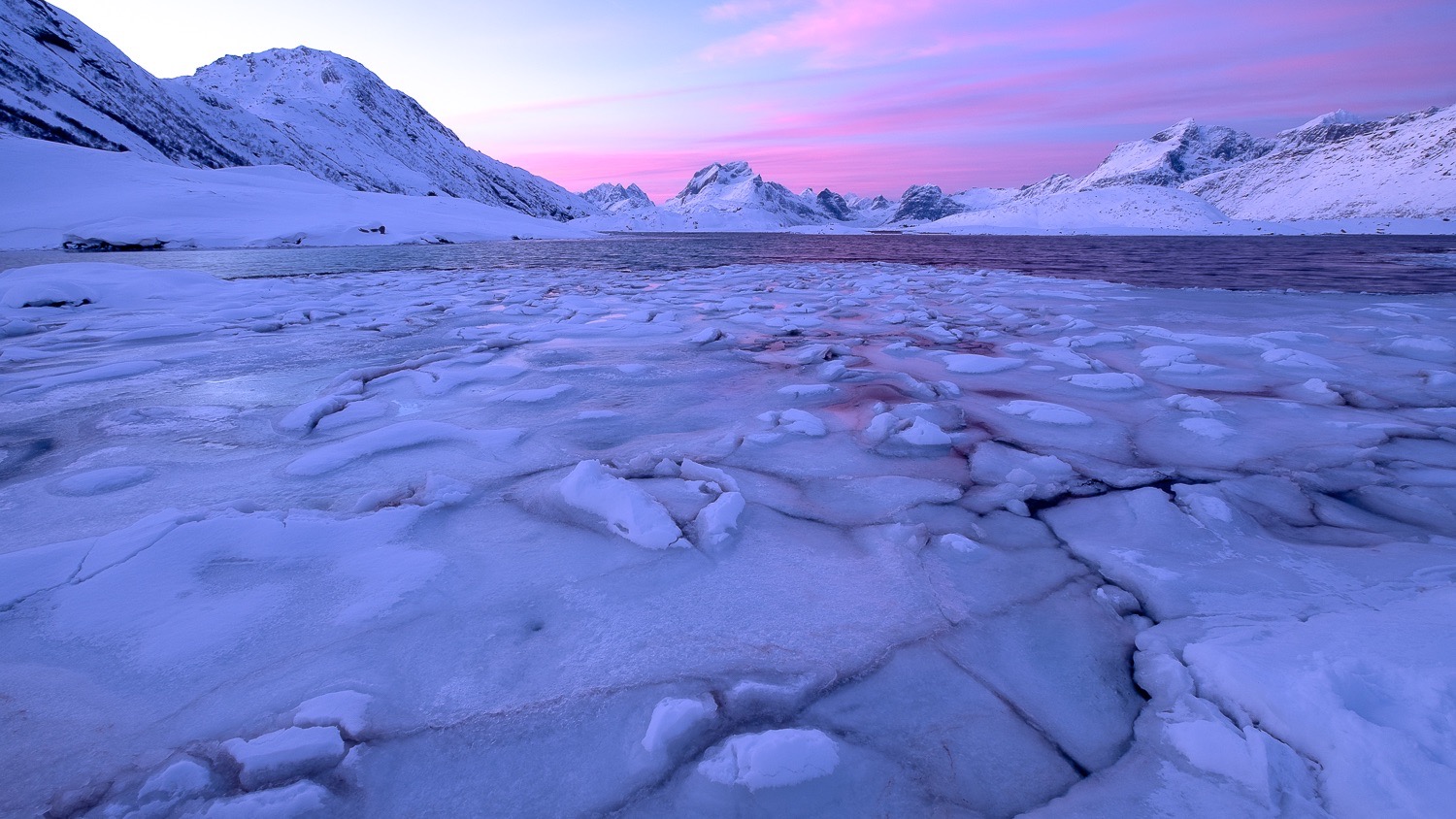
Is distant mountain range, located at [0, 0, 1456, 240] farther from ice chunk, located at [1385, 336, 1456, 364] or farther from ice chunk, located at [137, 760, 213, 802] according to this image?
ice chunk, located at [1385, 336, 1456, 364]

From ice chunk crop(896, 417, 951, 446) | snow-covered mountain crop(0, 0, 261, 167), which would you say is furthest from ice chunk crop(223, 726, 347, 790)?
snow-covered mountain crop(0, 0, 261, 167)

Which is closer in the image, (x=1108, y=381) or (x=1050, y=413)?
(x=1050, y=413)

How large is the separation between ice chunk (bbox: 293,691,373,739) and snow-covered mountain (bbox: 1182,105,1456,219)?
8701 cm

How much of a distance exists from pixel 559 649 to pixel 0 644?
1.29 m

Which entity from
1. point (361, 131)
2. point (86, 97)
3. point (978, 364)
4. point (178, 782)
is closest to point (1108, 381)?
point (978, 364)

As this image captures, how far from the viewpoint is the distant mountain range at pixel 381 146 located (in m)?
45.3

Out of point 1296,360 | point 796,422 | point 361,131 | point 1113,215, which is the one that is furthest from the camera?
point 361,131

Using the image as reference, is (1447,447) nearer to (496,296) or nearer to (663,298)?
(663,298)

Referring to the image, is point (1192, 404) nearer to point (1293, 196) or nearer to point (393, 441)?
point (393, 441)

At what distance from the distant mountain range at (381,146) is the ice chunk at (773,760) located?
59.4 m

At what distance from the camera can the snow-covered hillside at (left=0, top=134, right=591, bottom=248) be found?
805 inches

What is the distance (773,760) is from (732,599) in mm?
513

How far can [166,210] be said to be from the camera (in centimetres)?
2278

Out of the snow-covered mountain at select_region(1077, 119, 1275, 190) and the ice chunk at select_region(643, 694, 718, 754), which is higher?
the snow-covered mountain at select_region(1077, 119, 1275, 190)
